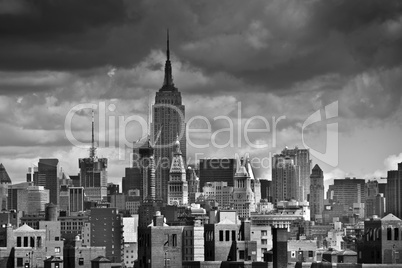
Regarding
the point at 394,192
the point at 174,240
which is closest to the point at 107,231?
the point at 394,192

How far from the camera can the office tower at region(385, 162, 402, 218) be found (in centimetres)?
16612

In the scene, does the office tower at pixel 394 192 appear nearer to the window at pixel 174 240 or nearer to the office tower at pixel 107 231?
the office tower at pixel 107 231

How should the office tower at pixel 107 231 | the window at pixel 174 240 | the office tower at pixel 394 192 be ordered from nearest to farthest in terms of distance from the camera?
the window at pixel 174 240
the office tower at pixel 107 231
the office tower at pixel 394 192

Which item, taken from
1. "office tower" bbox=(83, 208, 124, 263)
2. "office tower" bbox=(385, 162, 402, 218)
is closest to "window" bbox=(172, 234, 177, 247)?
"office tower" bbox=(83, 208, 124, 263)

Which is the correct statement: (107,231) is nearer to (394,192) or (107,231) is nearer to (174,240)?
(394,192)

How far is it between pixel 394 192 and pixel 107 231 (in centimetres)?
3030

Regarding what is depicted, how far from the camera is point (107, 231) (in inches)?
6708

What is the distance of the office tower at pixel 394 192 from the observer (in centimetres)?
16612

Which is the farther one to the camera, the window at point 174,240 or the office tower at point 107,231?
the office tower at point 107,231

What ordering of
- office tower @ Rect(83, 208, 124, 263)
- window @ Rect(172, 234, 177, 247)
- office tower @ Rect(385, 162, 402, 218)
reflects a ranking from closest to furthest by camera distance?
window @ Rect(172, 234, 177, 247), office tower @ Rect(83, 208, 124, 263), office tower @ Rect(385, 162, 402, 218)

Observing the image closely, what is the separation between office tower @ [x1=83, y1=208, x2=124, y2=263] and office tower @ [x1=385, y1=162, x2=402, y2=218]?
27283 mm

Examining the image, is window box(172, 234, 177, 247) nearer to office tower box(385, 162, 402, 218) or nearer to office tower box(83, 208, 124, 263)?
office tower box(83, 208, 124, 263)

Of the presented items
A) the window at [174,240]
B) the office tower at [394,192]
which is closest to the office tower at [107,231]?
the office tower at [394,192]

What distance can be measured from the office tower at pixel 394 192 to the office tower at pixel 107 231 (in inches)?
1074
